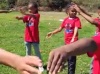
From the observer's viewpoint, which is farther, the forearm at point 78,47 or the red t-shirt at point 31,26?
the red t-shirt at point 31,26

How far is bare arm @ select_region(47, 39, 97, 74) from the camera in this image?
155 centimetres

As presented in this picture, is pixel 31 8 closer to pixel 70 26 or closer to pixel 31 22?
pixel 31 22

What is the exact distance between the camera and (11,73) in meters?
8.05

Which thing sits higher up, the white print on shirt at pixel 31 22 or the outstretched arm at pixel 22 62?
the outstretched arm at pixel 22 62

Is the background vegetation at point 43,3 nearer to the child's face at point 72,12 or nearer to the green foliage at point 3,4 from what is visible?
the green foliage at point 3,4

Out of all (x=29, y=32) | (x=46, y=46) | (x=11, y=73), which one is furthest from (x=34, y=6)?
(x=46, y=46)

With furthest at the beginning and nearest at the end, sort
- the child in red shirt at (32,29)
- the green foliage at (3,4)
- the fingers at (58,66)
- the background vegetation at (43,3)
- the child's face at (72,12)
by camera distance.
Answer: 1. the background vegetation at (43,3)
2. the green foliage at (3,4)
3. the child in red shirt at (32,29)
4. the child's face at (72,12)
5. the fingers at (58,66)

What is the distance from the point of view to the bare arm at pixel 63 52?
1.55 metres

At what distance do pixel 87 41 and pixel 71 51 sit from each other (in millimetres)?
195

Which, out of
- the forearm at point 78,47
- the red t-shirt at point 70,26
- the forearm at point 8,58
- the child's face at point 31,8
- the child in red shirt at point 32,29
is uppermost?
the forearm at point 8,58

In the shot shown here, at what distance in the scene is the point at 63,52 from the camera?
5.33ft

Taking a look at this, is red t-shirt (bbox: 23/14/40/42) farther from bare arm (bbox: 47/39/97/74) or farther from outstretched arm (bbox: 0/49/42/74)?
outstretched arm (bbox: 0/49/42/74)

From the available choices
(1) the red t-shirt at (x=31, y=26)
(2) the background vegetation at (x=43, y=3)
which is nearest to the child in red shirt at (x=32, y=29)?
(1) the red t-shirt at (x=31, y=26)

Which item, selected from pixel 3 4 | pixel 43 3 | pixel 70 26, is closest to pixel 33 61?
pixel 70 26
